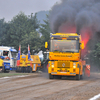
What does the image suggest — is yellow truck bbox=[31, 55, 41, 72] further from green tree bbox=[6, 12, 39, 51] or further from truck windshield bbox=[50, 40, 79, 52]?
green tree bbox=[6, 12, 39, 51]

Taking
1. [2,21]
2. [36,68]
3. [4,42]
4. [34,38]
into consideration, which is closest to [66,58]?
[36,68]

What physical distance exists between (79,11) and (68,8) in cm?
118

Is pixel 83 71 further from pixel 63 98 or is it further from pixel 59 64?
pixel 63 98

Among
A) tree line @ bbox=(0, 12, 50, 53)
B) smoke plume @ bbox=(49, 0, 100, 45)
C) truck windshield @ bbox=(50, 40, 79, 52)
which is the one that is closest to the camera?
truck windshield @ bbox=(50, 40, 79, 52)

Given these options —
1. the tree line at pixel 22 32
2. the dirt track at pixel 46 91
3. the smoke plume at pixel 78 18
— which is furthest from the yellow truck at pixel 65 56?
the tree line at pixel 22 32

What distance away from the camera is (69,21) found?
85.4 ft

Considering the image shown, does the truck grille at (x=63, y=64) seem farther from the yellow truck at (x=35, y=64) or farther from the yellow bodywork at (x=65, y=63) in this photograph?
the yellow truck at (x=35, y=64)

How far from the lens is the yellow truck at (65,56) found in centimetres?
1800

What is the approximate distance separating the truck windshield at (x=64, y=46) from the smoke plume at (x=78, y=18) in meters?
7.02

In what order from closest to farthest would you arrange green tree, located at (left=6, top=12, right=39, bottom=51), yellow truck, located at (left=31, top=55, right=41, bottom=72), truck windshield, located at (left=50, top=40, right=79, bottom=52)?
1. truck windshield, located at (left=50, top=40, right=79, bottom=52)
2. yellow truck, located at (left=31, top=55, right=41, bottom=72)
3. green tree, located at (left=6, top=12, right=39, bottom=51)

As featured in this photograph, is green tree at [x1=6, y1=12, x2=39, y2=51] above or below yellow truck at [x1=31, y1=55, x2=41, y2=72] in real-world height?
above

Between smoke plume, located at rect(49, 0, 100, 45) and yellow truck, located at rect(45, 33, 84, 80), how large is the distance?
23.0 feet

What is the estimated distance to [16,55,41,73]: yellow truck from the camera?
32.1 meters

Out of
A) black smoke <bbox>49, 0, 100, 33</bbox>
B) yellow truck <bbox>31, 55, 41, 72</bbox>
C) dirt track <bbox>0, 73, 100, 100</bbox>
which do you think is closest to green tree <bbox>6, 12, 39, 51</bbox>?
yellow truck <bbox>31, 55, 41, 72</bbox>
